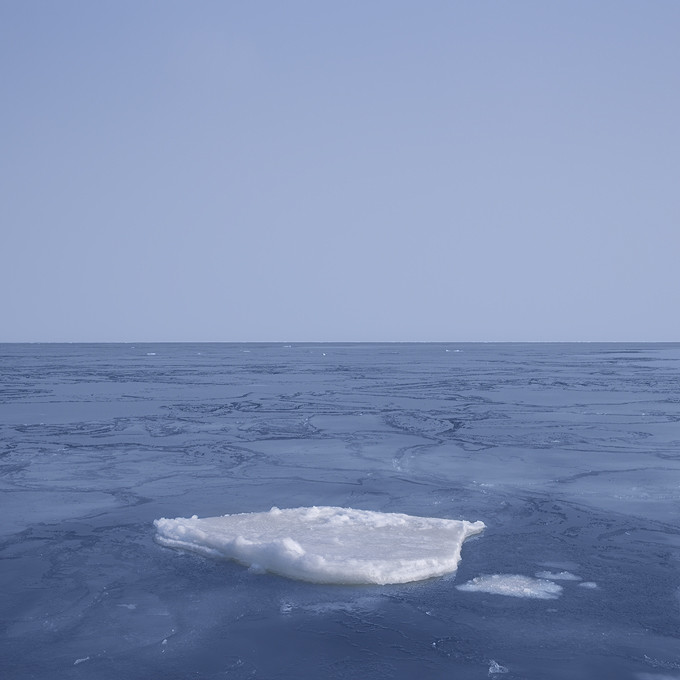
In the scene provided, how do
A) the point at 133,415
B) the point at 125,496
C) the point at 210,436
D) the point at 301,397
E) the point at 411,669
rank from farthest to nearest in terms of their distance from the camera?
the point at 301,397, the point at 133,415, the point at 210,436, the point at 125,496, the point at 411,669

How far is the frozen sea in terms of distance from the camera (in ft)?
14.9

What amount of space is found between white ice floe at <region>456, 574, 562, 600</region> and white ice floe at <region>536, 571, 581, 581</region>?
0.10 metres

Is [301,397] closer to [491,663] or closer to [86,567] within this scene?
[86,567]

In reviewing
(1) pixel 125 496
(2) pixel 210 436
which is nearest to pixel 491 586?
(1) pixel 125 496

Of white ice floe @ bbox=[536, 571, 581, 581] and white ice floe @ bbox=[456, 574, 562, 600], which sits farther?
white ice floe @ bbox=[536, 571, 581, 581]

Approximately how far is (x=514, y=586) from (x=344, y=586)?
1273mm

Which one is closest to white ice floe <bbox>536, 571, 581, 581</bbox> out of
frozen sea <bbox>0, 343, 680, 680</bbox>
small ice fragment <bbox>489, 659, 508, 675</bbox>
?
frozen sea <bbox>0, 343, 680, 680</bbox>

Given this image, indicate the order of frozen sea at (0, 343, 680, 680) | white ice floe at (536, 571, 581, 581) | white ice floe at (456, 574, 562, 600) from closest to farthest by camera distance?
1. frozen sea at (0, 343, 680, 680)
2. white ice floe at (456, 574, 562, 600)
3. white ice floe at (536, 571, 581, 581)

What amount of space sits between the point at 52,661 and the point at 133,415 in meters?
12.9

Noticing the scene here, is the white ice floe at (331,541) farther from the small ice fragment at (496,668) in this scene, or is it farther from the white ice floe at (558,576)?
the small ice fragment at (496,668)

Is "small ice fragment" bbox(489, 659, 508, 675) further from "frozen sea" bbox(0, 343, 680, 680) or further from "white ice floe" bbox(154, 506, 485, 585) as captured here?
"white ice floe" bbox(154, 506, 485, 585)

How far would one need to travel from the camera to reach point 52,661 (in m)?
4.45

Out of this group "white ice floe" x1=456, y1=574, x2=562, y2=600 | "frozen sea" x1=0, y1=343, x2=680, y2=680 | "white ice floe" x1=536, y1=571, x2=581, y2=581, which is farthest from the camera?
"white ice floe" x1=536, y1=571, x2=581, y2=581

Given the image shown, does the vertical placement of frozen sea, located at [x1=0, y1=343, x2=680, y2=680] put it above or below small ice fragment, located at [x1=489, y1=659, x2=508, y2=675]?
above
